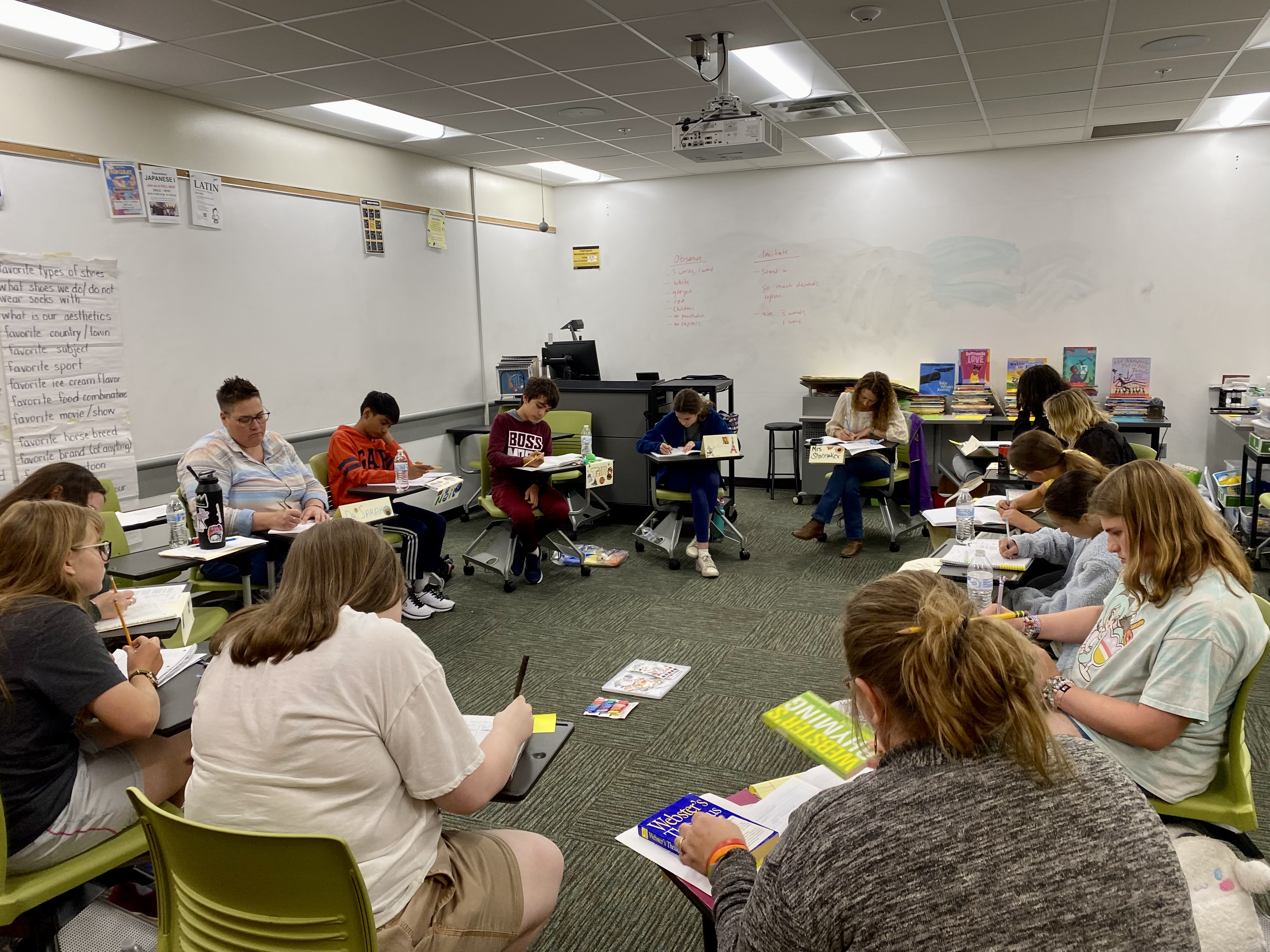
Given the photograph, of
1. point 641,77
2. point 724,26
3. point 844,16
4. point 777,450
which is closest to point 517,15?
point 724,26

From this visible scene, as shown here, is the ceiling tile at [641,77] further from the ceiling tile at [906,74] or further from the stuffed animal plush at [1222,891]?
the stuffed animal plush at [1222,891]

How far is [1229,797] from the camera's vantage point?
1876mm

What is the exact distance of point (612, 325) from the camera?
8.62m

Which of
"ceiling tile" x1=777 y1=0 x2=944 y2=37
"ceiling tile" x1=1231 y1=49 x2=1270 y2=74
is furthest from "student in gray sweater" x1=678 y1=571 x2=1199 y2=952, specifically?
"ceiling tile" x1=1231 y1=49 x2=1270 y2=74

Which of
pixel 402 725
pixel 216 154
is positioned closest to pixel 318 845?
pixel 402 725

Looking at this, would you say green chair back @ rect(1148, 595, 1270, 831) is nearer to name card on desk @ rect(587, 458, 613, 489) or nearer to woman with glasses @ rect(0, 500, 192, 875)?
woman with glasses @ rect(0, 500, 192, 875)

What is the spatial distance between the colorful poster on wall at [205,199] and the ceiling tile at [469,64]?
1.49 meters

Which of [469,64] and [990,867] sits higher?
[469,64]

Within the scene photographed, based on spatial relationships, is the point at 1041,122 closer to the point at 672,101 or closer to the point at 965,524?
the point at 672,101

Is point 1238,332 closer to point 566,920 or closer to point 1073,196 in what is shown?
point 1073,196

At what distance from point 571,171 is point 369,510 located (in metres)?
4.86

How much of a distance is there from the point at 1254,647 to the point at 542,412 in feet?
13.6

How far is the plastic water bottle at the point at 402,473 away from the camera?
4.52 meters

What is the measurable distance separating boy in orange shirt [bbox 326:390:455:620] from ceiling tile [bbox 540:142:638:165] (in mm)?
2837
